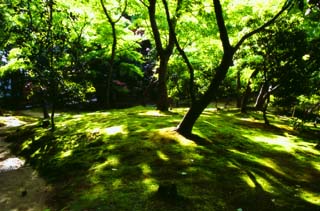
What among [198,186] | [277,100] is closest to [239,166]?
[198,186]

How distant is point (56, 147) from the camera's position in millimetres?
12945

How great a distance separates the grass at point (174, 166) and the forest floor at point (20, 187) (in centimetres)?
31

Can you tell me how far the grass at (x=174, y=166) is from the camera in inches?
290

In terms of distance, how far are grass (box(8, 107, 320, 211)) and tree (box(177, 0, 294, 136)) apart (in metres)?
0.64

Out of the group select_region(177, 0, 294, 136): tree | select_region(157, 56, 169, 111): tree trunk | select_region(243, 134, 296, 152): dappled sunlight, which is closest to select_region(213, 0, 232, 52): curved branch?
select_region(177, 0, 294, 136): tree

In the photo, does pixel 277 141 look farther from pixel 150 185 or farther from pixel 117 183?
pixel 117 183

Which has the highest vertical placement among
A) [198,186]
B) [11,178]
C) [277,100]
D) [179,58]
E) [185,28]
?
[185,28]

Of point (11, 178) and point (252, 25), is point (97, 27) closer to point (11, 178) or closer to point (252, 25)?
point (252, 25)

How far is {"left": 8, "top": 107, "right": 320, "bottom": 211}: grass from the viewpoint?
7.38 m

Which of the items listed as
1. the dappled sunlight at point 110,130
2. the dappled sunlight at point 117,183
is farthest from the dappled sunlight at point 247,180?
the dappled sunlight at point 110,130

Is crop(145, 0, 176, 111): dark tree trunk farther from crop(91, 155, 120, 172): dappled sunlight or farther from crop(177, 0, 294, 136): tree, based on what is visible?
crop(91, 155, 120, 172): dappled sunlight

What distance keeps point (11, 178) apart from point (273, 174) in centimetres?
803

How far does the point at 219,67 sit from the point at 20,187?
276 inches

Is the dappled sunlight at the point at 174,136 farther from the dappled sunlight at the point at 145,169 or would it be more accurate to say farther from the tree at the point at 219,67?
the dappled sunlight at the point at 145,169
